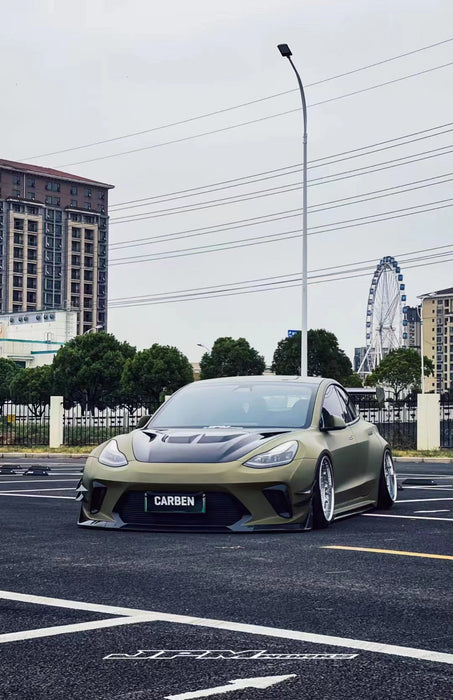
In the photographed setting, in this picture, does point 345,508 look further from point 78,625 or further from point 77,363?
point 77,363

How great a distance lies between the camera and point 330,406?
1042cm

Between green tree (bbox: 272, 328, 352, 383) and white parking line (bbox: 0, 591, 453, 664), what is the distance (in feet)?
308

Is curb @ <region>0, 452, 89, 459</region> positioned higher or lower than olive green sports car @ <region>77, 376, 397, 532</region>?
lower

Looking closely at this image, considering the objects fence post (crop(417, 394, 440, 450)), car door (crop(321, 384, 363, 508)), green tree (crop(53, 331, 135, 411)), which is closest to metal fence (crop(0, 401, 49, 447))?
fence post (crop(417, 394, 440, 450))

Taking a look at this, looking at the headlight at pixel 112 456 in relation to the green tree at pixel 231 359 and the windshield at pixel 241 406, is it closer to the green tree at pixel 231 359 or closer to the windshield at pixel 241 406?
the windshield at pixel 241 406

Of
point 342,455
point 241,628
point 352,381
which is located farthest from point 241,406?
point 352,381

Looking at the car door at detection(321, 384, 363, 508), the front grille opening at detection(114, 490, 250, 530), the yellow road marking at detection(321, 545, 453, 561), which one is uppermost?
the car door at detection(321, 384, 363, 508)

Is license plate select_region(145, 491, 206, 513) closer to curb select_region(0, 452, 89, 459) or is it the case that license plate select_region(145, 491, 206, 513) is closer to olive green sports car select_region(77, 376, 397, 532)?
olive green sports car select_region(77, 376, 397, 532)

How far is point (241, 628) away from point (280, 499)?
385cm

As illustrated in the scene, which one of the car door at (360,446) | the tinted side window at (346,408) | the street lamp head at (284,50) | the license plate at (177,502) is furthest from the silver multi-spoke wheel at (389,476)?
the street lamp head at (284,50)

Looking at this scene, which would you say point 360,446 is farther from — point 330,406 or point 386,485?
point 386,485

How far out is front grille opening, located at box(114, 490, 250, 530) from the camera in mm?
8594

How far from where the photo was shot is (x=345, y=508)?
999cm

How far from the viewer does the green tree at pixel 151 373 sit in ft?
280
